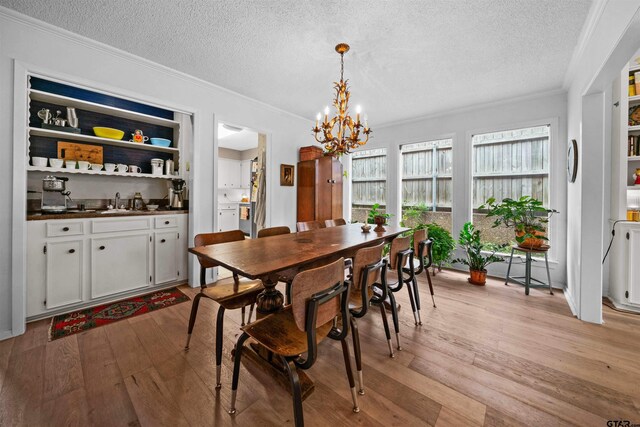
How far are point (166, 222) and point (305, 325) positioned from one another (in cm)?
272

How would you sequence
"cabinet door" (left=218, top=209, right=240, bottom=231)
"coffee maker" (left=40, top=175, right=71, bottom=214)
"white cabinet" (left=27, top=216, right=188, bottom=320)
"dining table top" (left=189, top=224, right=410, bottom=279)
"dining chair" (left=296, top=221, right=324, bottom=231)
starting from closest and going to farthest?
"dining table top" (left=189, top=224, right=410, bottom=279), "white cabinet" (left=27, top=216, right=188, bottom=320), "coffee maker" (left=40, top=175, right=71, bottom=214), "dining chair" (left=296, top=221, right=324, bottom=231), "cabinet door" (left=218, top=209, right=240, bottom=231)

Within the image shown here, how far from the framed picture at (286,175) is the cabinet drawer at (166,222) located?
1.79 meters

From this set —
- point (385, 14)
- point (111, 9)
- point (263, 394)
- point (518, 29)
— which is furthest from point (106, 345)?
point (518, 29)

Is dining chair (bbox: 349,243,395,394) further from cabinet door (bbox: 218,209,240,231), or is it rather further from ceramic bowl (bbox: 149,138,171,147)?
cabinet door (bbox: 218,209,240,231)

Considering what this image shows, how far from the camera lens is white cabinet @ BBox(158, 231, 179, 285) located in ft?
10.00

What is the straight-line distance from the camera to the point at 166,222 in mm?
3111

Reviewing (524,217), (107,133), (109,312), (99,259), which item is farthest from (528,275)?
(107,133)

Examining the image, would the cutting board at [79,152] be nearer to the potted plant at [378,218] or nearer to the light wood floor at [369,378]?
the light wood floor at [369,378]

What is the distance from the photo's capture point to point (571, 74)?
290cm

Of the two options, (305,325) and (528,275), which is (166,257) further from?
(528,275)

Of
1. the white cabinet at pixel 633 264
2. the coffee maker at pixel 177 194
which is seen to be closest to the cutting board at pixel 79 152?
the coffee maker at pixel 177 194

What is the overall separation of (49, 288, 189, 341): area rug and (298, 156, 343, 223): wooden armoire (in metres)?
2.37

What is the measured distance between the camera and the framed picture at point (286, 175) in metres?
4.39

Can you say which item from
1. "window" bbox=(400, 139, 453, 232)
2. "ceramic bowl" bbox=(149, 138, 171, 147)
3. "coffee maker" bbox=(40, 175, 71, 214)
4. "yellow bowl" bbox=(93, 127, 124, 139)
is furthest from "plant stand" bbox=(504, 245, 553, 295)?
"coffee maker" bbox=(40, 175, 71, 214)
